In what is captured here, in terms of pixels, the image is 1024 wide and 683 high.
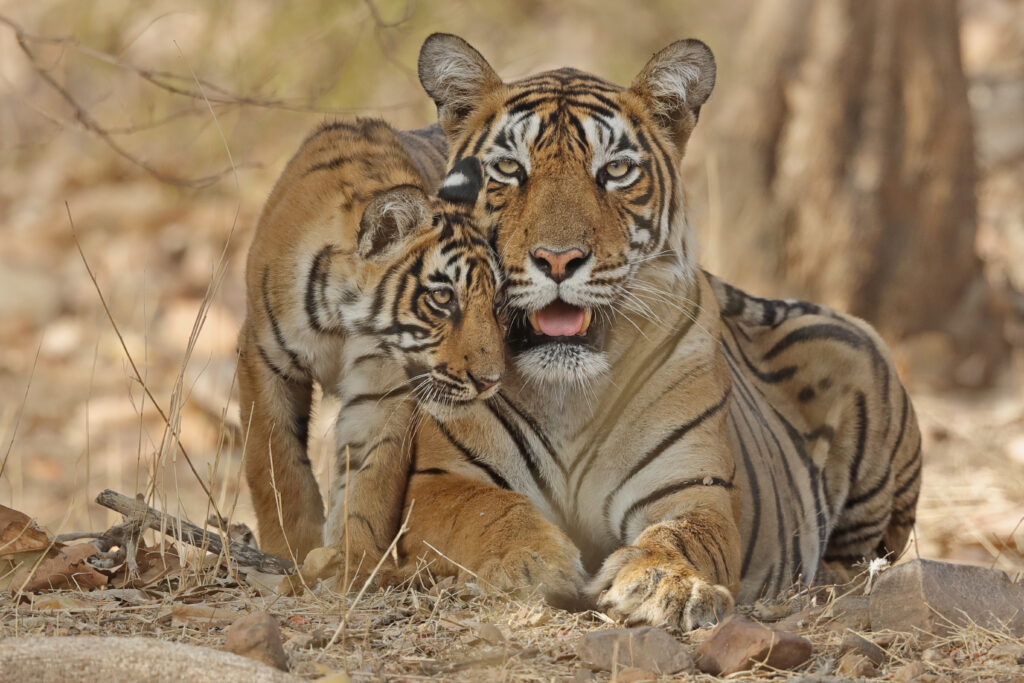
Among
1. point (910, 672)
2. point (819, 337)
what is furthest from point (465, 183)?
point (819, 337)

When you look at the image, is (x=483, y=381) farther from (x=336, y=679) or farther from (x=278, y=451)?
(x=336, y=679)

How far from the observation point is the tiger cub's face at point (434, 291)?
328 cm

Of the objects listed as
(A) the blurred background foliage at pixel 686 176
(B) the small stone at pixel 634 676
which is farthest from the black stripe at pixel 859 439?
(B) the small stone at pixel 634 676

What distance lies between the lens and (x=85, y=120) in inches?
173

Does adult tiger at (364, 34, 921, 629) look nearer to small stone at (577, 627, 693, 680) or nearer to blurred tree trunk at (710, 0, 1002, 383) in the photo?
small stone at (577, 627, 693, 680)

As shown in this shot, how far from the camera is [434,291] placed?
336cm

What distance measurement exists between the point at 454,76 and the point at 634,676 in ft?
6.39

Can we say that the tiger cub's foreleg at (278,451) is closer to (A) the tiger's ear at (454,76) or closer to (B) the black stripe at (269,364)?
(B) the black stripe at (269,364)

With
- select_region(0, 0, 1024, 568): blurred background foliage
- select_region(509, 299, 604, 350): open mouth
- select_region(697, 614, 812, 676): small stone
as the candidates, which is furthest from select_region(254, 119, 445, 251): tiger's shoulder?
select_region(697, 614, 812, 676): small stone

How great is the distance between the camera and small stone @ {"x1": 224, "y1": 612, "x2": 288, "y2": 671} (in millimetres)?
2281

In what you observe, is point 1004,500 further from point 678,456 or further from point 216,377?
point 216,377

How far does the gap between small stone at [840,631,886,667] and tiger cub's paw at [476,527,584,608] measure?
0.65 metres

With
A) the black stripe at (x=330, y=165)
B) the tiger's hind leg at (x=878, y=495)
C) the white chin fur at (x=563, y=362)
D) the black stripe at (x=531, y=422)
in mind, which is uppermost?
the black stripe at (x=330, y=165)

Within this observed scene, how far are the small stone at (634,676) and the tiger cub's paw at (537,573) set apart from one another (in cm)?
57
